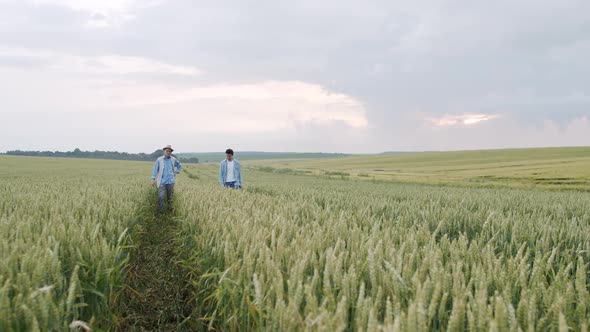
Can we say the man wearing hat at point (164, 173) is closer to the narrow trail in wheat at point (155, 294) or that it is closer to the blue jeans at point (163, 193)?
the blue jeans at point (163, 193)

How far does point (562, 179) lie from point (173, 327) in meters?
30.5

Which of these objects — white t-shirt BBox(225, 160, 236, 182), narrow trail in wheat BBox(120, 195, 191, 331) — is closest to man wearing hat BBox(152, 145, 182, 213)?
white t-shirt BBox(225, 160, 236, 182)

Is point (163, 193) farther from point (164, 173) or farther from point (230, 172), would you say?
point (230, 172)

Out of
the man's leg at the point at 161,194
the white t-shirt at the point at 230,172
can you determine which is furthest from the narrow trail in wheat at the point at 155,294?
the white t-shirt at the point at 230,172

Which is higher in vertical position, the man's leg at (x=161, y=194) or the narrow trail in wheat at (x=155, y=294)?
the man's leg at (x=161, y=194)

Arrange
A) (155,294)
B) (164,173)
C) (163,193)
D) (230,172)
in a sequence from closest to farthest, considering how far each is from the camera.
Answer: (155,294), (164,173), (163,193), (230,172)

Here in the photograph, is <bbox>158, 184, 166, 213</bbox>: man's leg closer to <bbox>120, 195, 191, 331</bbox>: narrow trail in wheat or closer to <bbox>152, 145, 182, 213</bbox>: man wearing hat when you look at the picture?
<bbox>152, 145, 182, 213</bbox>: man wearing hat

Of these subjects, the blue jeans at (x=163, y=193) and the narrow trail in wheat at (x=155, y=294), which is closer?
the narrow trail in wheat at (x=155, y=294)

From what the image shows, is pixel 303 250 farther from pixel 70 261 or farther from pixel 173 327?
pixel 173 327

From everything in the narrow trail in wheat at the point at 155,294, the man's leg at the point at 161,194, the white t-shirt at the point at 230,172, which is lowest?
the narrow trail in wheat at the point at 155,294

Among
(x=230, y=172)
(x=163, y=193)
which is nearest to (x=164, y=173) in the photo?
(x=163, y=193)

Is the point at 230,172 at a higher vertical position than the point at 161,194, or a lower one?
higher

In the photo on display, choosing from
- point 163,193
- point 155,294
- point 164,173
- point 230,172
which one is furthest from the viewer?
point 230,172

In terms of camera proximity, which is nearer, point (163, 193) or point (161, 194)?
point (161, 194)
